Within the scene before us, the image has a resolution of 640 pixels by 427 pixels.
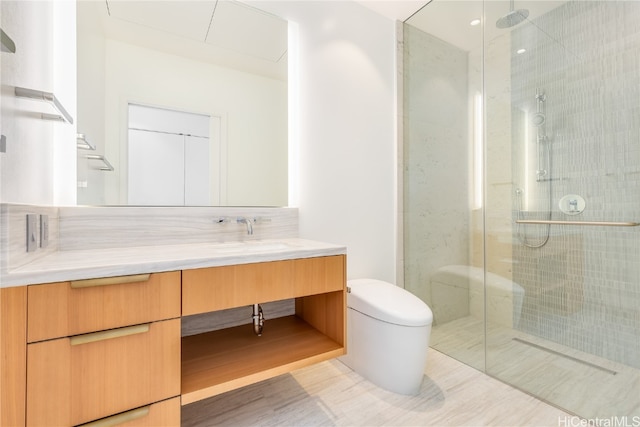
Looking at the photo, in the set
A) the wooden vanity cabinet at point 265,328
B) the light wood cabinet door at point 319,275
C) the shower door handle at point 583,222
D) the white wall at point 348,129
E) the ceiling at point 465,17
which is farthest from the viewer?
the white wall at point 348,129

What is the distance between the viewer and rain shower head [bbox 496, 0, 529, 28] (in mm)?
1646

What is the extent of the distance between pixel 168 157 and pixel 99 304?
0.87 meters

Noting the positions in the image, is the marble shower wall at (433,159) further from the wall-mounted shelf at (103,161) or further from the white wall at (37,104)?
the white wall at (37,104)

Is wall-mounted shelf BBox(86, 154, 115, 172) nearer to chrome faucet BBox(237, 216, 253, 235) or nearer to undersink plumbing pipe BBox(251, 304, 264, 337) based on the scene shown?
chrome faucet BBox(237, 216, 253, 235)

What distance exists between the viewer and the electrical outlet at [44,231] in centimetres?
99

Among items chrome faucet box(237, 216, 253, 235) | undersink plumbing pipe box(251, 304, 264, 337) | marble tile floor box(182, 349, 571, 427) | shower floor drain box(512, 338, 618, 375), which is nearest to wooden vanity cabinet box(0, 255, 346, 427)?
undersink plumbing pipe box(251, 304, 264, 337)

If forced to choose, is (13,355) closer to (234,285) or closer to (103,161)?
(234,285)

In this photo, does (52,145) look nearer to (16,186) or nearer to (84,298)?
(16,186)

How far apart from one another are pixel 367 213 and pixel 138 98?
1.48 meters

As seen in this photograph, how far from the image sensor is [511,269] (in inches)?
67.1

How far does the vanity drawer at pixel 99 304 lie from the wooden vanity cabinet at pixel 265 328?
2.6 inches

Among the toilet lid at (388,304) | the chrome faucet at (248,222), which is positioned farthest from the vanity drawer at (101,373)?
the toilet lid at (388,304)

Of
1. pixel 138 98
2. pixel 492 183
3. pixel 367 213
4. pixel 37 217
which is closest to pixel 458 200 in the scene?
pixel 492 183

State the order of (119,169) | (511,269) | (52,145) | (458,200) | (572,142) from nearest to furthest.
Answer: (52,145), (119,169), (572,142), (511,269), (458,200)
